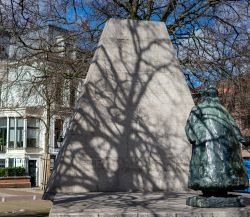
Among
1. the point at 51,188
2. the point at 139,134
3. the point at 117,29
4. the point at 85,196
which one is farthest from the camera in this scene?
the point at 117,29

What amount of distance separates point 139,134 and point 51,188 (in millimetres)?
1935

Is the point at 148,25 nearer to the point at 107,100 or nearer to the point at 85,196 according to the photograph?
the point at 107,100

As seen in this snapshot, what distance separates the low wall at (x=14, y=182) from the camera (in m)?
31.3

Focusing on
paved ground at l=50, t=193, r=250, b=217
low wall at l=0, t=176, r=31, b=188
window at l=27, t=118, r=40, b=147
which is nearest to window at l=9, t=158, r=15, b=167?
window at l=27, t=118, r=40, b=147

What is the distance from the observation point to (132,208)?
545cm

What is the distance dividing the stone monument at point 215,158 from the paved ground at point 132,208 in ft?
0.96

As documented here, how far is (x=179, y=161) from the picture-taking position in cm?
811

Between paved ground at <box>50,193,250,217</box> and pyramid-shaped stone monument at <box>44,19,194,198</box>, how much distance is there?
1.01m

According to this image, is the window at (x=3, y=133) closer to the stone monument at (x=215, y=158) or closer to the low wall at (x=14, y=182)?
the low wall at (x=14, y=182)

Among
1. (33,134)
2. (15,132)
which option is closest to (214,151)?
(15,132)

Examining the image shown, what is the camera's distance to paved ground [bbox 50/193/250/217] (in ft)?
16.5

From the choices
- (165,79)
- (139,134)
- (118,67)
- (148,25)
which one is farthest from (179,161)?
(148,25)

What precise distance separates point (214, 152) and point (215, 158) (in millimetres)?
88

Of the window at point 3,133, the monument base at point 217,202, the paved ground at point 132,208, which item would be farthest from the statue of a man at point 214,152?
the window at point 3,133
